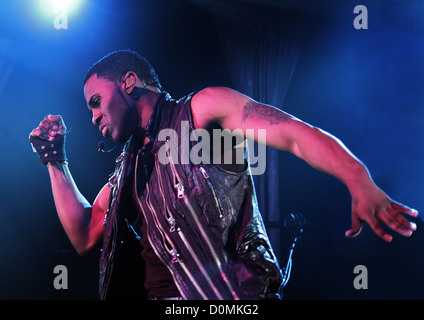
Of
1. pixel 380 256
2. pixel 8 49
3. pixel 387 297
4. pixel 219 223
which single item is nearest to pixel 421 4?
pixel 380 256

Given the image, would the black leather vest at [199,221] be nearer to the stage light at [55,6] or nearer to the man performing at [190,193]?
the man performing at [190,193]

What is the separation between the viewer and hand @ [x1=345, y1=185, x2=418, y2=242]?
1.10 metres

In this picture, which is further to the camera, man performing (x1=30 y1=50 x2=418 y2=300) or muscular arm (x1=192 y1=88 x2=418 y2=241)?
man performing (x1=30 y1=50 x2=418 y2=300)

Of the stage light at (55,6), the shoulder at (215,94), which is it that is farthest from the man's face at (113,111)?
the stage light at (55,6)

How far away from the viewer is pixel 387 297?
3.91 m

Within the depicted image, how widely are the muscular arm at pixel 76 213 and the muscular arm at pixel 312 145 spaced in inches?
38.0

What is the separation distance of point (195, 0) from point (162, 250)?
362cm

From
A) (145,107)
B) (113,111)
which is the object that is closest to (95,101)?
(113,111)

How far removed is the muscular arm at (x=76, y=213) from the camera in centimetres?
230

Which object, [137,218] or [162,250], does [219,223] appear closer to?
[162,250]

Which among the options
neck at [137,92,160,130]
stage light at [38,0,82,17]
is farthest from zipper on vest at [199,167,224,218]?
stage light at [38,0,82,17]

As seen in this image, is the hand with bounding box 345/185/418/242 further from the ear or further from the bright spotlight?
the bright spotlight

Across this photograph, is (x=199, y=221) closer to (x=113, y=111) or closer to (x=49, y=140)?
(x=113, y=111)

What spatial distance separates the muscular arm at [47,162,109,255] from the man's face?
1.34 feet
